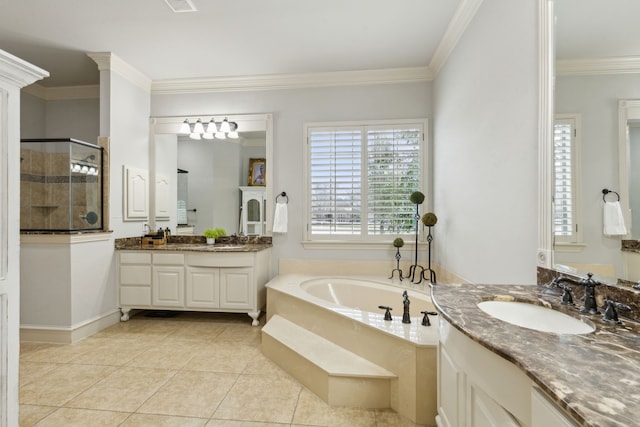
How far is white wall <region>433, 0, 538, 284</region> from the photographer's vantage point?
1.61 metres

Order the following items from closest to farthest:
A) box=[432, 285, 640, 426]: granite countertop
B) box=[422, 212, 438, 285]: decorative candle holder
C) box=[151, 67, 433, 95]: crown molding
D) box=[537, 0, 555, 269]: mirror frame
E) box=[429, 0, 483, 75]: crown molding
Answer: box=[432, 285, 640, 426]: granite countertop → box=[537, 0, 555, 269]: mirror frame → box=[429, 0, 483, 75]: crown molding → box=[422, 212, 438, 285]: decorative candle holder → box=[151, 67, 433, 95]: crown molding

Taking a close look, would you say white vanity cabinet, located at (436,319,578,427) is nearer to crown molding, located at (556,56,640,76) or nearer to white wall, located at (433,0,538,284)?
white wall, located at (433,0,538,284)

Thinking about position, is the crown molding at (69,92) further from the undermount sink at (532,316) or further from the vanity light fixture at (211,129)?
the undermount sink at (532,316)

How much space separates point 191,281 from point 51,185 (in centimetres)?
152

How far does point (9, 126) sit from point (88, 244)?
2.03m

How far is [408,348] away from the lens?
5.80 feet

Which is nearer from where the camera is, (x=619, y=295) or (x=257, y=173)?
(x=619, y=295)

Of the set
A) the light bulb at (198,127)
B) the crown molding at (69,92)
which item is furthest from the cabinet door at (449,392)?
the crown molding at (69,92)

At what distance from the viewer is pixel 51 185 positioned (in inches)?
110

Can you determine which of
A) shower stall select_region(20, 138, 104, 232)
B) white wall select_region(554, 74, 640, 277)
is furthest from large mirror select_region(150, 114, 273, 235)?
white wall select_region(554, 74, 640, 277)

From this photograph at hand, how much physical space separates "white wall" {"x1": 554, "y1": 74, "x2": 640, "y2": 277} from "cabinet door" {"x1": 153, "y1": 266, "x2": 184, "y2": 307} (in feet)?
10.7

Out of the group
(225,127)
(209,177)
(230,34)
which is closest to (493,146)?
(230,34)

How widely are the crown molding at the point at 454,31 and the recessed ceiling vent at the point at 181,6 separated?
206 cm

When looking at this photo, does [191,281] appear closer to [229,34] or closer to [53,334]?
[53,334]
